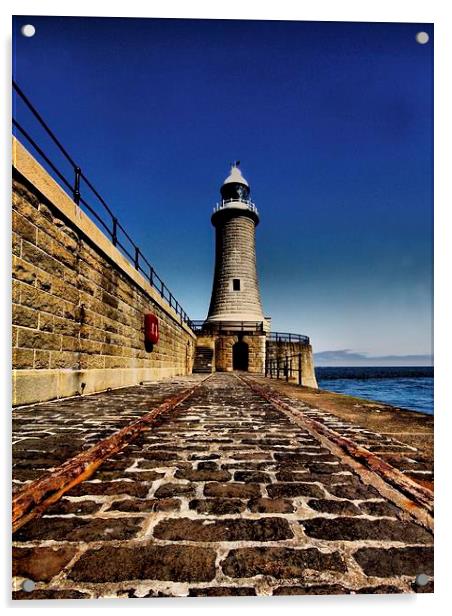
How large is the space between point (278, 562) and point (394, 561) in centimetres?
46

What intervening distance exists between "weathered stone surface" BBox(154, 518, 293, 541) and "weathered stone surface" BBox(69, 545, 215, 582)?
10 cm

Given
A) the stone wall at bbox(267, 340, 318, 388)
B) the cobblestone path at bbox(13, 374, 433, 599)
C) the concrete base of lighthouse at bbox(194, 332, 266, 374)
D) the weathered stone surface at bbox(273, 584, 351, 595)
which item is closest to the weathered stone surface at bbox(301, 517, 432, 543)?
the cobblestone path at bbox(13, 374, 433, 599)

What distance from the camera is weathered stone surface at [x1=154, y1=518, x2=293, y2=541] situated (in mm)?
1503

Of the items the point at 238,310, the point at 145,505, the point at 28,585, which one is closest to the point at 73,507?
the point at 145,505

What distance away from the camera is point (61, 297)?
524 centimetres

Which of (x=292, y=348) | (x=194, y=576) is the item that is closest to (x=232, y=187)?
(x=292, y=348)

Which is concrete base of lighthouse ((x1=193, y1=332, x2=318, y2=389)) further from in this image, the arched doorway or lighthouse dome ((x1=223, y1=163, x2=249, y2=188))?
lighthouse dome ((x1=223, y1=163, x2=249, y2=188))

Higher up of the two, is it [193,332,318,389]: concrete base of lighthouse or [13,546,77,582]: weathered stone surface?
[13,546,77,582]: weathered stone surface

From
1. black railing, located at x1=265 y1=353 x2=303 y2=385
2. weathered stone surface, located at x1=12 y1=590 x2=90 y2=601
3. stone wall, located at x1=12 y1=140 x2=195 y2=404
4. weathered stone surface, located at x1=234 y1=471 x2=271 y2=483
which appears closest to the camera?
weathered stone surface, located at x1=12 y1=590 x2=90 y2=601

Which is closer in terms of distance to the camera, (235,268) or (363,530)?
Result: (363,530)

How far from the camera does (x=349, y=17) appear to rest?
228cm

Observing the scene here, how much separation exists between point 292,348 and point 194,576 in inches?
1111

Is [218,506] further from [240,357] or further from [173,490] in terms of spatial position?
[240,357]
